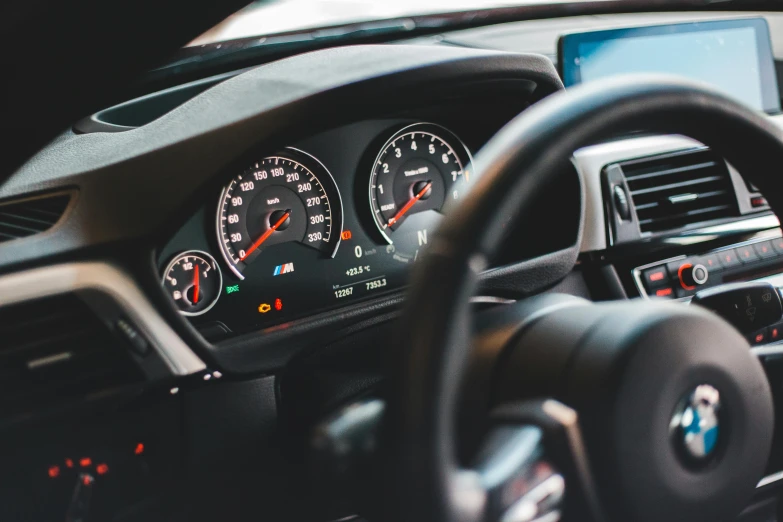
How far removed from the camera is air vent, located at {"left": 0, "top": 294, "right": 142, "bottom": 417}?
1465 mm

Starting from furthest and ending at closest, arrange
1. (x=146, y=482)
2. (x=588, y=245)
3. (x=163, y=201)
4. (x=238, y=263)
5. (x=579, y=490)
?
(x=588, y=245) < (x=238, y=263) < (x=146, y=482) < (x=163, y=201) < (x=579, y=490)

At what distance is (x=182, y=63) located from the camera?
6.89 ft

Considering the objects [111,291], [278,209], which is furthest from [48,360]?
[278,209]

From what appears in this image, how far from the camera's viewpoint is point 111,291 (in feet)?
4.96

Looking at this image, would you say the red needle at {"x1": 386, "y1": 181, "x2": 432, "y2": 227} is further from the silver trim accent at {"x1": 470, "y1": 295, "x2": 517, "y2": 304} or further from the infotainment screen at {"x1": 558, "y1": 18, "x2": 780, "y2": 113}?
the infotainment screen at {"x1": 558, "y1": 18, "x2": 780, "y2": 113}

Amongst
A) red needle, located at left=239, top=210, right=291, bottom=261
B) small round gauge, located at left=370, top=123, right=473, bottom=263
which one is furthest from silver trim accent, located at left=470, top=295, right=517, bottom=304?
red needle, located at left=239, top=210, right=291, bottom=261

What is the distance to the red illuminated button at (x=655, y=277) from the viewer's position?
7.23 ft

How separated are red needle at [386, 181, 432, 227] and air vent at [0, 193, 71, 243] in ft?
2.58

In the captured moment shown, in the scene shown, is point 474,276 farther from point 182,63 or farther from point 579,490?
point 182,63

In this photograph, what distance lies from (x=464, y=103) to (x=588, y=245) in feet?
1.65

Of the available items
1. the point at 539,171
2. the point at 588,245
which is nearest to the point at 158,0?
the point at 539,171

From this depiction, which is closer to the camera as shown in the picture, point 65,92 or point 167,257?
point 65,92

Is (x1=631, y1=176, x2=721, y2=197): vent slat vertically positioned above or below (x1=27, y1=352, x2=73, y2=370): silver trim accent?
below

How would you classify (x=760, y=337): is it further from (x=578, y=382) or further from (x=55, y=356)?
(x=55, y=356)
